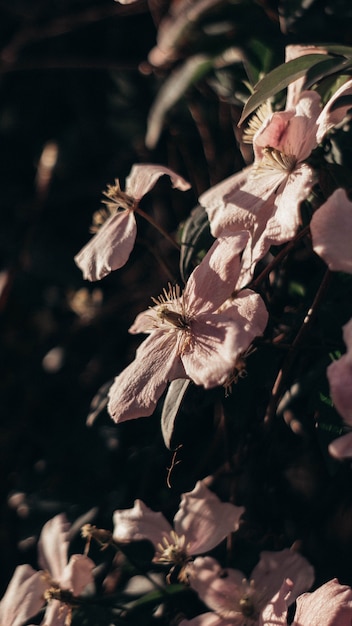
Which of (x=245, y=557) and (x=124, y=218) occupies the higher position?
(x=124, y=218)

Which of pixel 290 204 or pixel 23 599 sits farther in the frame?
pixel 23 599

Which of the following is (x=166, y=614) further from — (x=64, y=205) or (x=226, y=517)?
(x=64, y=205)

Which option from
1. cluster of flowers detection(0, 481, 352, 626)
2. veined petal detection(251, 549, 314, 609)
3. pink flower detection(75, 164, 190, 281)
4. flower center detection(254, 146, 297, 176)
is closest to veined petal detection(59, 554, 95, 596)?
cluster of flowers detection(0, 481, 352, 626)

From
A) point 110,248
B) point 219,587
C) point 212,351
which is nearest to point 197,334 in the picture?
point 212,351

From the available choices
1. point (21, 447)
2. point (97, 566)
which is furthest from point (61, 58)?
point (97, 566)

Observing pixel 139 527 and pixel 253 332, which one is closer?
pixel 253 332

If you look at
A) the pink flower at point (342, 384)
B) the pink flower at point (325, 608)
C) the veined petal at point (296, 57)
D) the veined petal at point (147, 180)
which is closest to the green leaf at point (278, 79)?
the veined petal at point (296, 57)

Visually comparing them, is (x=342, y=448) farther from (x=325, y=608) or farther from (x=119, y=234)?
(x=119, y=234)

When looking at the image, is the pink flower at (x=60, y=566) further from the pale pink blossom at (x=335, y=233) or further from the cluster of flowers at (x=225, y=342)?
the pale pink blossom at (x=335, y=233)
